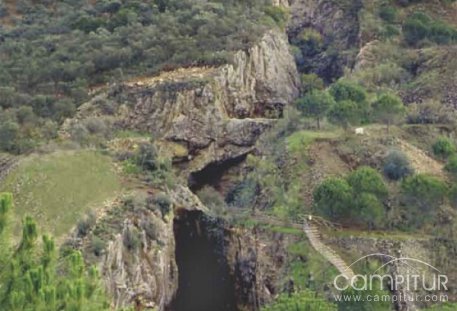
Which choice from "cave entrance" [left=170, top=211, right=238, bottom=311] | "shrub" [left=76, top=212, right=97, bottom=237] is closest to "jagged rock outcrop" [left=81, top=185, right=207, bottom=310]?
"shrub" [left=76, top=212, right=97, bottom=237]

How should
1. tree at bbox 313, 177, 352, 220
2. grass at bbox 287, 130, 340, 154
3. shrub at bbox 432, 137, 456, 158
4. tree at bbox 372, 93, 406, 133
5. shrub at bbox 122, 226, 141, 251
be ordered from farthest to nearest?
1. tree at bbox 372, 93, 406, 133
2. grass at bbox 287, 130, 340, 154
3. shrub at bbox 432, 137, 456, 158
4. tree at bbox 313, 177, 352, 220
5. shrub at bbox 122, 226, 141, 251

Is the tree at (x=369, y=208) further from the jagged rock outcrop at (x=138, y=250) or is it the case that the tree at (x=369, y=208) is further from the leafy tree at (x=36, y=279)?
→ the leafy tree at (x=36, y=279)

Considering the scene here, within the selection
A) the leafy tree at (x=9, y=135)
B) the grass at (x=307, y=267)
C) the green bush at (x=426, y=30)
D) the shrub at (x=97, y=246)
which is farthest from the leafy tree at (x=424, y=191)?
the green bush at (x=426, y=30)

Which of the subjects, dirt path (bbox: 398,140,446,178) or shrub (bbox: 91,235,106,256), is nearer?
shrub (bbox: 91,235,106,256)

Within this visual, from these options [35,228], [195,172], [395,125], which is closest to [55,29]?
[195,172]

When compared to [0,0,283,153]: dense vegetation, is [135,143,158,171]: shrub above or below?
below

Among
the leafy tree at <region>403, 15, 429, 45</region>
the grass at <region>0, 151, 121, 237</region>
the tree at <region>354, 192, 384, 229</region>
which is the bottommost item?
the tree at <region>354, 192, 384, 229</region>

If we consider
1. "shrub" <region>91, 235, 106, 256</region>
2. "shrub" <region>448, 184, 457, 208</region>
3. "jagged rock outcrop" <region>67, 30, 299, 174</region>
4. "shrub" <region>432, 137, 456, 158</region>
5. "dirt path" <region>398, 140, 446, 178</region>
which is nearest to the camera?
"shrub" <region>91, 235, 106, 256</region>

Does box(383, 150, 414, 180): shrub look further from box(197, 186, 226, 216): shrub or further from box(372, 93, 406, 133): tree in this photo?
box(197, 186, 226, 216): shrub
